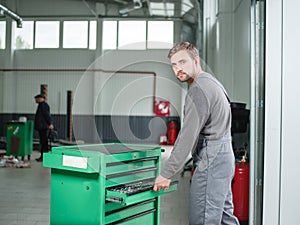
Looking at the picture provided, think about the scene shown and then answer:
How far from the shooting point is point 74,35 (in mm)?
9484

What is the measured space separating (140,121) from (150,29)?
2606 mm

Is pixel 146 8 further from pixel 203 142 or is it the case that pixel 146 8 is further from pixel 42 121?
pixel 203 142

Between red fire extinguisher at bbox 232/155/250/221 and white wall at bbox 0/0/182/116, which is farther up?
white wall at bbox 0/0/182/116

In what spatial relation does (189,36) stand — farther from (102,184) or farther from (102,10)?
(102,184)

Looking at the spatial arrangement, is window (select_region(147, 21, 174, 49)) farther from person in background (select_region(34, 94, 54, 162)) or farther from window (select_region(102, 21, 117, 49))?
person in background (select_region(34, 94, 54, 162))

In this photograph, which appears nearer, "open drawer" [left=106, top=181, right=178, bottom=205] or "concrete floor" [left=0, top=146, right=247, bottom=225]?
"open drawer" [left=106, top=181, right=178, bottom=205]

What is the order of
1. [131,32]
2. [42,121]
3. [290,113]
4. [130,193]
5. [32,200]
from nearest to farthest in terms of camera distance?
[130,193]
[290,113]
[32,200]
[42,121]
[131,32]

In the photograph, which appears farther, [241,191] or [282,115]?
[241,191]

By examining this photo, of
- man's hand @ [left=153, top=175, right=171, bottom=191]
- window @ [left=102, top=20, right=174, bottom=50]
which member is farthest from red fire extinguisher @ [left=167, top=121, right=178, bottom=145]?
man's hand @ [left=153, top=175, right=171, bottom=191]

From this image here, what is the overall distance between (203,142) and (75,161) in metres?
0.65

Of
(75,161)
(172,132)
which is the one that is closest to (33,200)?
(75,161)

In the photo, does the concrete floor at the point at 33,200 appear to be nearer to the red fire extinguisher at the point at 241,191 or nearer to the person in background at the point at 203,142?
the red fire extinguisher at the point at 241,191

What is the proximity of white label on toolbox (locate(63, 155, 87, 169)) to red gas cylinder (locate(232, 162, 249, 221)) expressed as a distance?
4.99 ft

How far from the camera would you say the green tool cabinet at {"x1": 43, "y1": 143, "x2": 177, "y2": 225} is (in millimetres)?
1633
